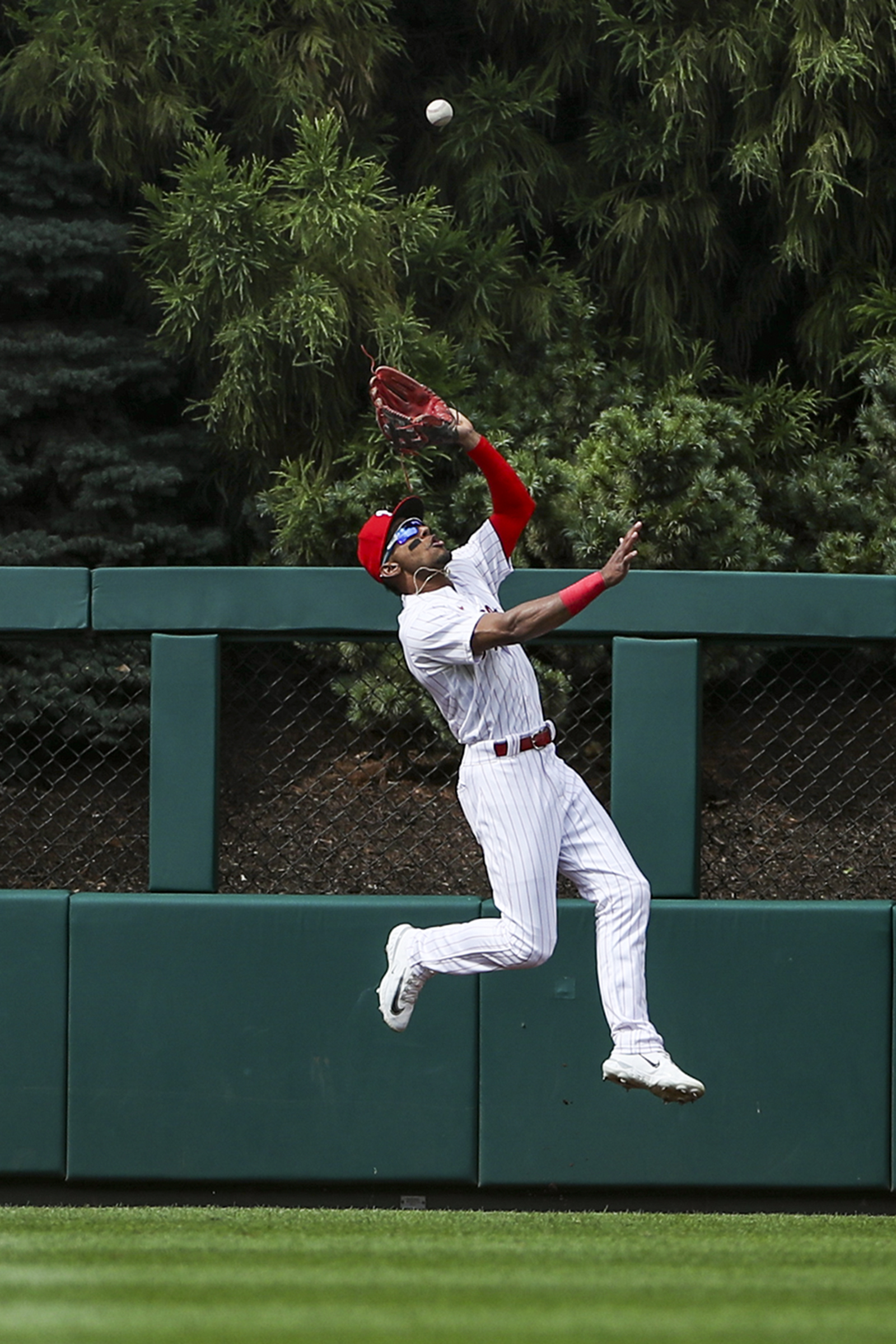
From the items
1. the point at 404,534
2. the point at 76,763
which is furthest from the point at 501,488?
the point at 76,763

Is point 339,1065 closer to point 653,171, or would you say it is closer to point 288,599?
point 288,599

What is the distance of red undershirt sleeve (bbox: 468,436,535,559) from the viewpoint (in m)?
4.59

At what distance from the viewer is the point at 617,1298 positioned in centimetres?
323

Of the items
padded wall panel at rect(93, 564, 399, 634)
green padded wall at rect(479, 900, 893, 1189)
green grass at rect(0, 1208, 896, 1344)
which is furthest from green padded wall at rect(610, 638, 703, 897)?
green grass at rect(0, 1208, 896, 1344)

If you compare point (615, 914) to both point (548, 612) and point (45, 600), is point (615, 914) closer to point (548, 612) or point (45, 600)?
point (548, 612)

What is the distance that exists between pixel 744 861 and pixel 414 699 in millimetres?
1956

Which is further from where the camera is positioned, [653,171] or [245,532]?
[245,532]

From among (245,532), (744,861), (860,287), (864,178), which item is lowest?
(744,861)

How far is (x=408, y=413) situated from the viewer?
466 centimetres

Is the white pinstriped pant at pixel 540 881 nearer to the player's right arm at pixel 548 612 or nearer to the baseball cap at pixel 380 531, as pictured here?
the player's right arm at pixel 548 612

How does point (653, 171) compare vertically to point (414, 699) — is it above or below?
above

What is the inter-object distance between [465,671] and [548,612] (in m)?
0.45

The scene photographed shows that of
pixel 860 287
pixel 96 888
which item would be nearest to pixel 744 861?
pixel 96 888

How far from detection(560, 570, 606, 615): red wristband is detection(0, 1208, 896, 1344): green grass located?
1836 millimetres
